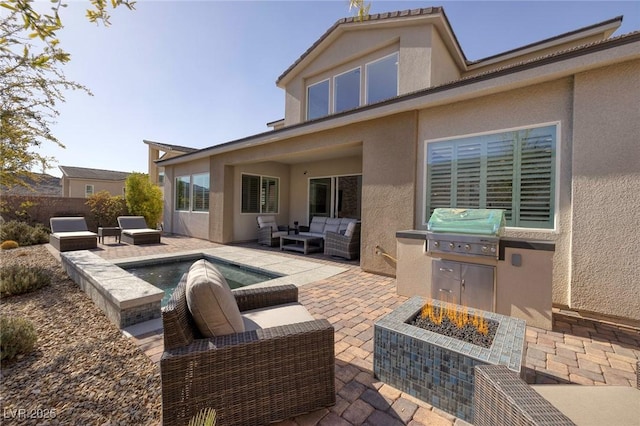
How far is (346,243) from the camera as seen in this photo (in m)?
8.04

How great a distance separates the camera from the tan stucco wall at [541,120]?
4234 millimetres

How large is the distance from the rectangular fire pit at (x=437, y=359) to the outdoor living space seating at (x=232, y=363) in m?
0.62

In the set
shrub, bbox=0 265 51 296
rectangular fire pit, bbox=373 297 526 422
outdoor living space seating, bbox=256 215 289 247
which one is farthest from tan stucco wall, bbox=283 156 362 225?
shrub, bbox=0 265 51 296

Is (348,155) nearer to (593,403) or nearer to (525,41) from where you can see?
(525,41)

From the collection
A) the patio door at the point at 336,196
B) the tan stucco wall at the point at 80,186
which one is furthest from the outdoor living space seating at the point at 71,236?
the tan stucco wall at the point at 80,186

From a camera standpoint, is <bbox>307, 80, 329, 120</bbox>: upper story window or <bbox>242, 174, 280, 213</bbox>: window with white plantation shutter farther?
<bbox>242, 174, 280, 213</bbox>: window with white plantation shutter

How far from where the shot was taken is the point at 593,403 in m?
1.52

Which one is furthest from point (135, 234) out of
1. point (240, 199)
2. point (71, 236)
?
point (240, 199)

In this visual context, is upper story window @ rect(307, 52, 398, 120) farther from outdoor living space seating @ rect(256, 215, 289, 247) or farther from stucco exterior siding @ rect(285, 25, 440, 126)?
outdoor living space seating @ rect(256, 215, 289, 247)

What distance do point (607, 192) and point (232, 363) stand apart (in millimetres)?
5432

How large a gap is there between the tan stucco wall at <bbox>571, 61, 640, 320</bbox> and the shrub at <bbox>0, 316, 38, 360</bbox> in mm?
7239

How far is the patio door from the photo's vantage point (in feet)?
34.3

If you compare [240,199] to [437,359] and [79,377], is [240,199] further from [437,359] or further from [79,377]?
[437,359]

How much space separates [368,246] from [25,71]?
7.15m
